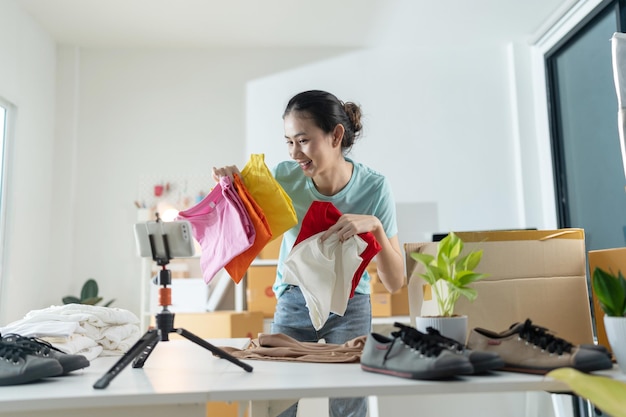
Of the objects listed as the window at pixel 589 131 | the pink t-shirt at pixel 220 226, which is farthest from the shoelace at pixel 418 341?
the window at pixel 589 131

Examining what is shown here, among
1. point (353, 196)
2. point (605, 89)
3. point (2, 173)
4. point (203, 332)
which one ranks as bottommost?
point (203, 332)

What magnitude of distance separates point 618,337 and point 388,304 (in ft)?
8.68

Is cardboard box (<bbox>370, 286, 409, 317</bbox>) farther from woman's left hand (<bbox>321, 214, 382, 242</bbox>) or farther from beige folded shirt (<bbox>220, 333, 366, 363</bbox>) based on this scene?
beige folded shirt (<bbox>220, 333, 366, 363</bbox>)

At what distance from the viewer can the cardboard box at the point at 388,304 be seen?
3633mm

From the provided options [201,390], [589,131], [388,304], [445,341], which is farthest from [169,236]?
[589,131]

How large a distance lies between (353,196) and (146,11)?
2573mm

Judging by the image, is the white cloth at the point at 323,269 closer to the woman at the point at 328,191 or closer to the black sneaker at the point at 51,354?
the woman at the point at 328,191

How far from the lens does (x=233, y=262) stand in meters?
1.60

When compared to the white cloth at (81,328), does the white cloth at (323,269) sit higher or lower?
higher

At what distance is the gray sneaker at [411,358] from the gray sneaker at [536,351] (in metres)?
0.12

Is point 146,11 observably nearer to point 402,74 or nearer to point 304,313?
point 402,74

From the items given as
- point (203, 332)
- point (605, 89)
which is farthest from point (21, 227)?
point (605, 89)

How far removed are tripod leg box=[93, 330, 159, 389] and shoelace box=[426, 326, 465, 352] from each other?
0.55 metres

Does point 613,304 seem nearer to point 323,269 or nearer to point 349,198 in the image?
point 323,269
